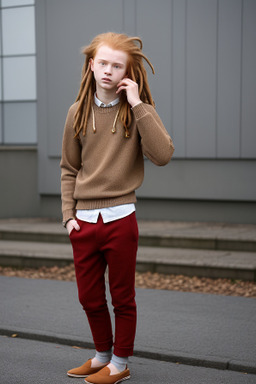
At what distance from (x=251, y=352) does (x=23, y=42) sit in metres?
7.93

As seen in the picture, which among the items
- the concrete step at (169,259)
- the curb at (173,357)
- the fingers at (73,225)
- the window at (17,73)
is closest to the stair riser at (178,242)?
the concrete step at (169,259)

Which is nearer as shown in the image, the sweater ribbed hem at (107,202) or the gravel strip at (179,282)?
the sweater ribbed hem at (107,202)

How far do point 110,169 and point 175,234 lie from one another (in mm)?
4608

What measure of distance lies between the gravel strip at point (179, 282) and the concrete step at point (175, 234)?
3.36 feet

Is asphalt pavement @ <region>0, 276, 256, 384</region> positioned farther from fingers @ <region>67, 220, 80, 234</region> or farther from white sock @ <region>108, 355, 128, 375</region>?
fingers @ <region>67, 220, 80, 234</region>

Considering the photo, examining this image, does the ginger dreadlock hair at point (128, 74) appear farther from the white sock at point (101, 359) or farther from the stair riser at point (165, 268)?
the stair riser at point (165, 268)

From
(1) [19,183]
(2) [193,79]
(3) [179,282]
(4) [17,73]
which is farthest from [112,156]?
(4) [17,73]

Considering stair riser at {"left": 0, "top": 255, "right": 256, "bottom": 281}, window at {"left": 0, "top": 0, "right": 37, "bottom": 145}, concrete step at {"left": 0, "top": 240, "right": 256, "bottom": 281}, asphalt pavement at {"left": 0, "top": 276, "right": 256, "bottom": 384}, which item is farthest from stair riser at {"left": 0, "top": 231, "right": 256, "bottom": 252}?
window at {"left": 0, "top": 0, "right": 37, "bottom": 145}

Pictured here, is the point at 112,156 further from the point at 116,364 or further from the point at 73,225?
the point at 116,364

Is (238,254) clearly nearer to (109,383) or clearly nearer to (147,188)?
(147,188)

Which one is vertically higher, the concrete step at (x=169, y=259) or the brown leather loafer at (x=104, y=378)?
the brown leather loafer at (x=104, y=378)

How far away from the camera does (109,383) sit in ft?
11.3

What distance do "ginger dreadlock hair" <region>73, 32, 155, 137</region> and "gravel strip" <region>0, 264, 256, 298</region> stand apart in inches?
129

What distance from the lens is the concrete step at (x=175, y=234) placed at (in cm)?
746
